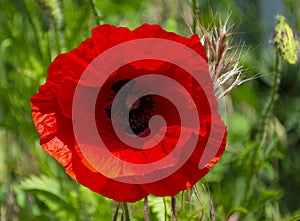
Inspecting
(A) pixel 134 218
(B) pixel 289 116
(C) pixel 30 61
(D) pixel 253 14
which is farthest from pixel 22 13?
(A) pixel 134 218

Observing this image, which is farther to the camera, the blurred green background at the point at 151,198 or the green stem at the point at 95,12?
the blurred green background at the point at 151,198

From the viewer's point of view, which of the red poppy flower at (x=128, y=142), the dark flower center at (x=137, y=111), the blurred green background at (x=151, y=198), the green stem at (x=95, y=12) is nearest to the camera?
the red poppy flower at (x=128, y=142)

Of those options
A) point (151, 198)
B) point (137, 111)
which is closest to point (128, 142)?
point (137, 111)

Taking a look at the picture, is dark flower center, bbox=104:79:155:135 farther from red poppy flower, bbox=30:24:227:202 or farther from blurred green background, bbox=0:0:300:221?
blurred green background, bbox=0:0:300:221

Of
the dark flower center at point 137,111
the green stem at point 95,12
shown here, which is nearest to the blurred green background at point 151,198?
the green stem at point 95,12

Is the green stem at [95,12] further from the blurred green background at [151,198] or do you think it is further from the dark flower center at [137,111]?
the dark flower center at [137,111]

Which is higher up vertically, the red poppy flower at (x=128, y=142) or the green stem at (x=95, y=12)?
the green stem at (x=95, y=12)

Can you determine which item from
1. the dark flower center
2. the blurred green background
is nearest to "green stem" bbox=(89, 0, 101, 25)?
the blurred green background

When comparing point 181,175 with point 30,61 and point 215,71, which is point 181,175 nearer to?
point 215,71
